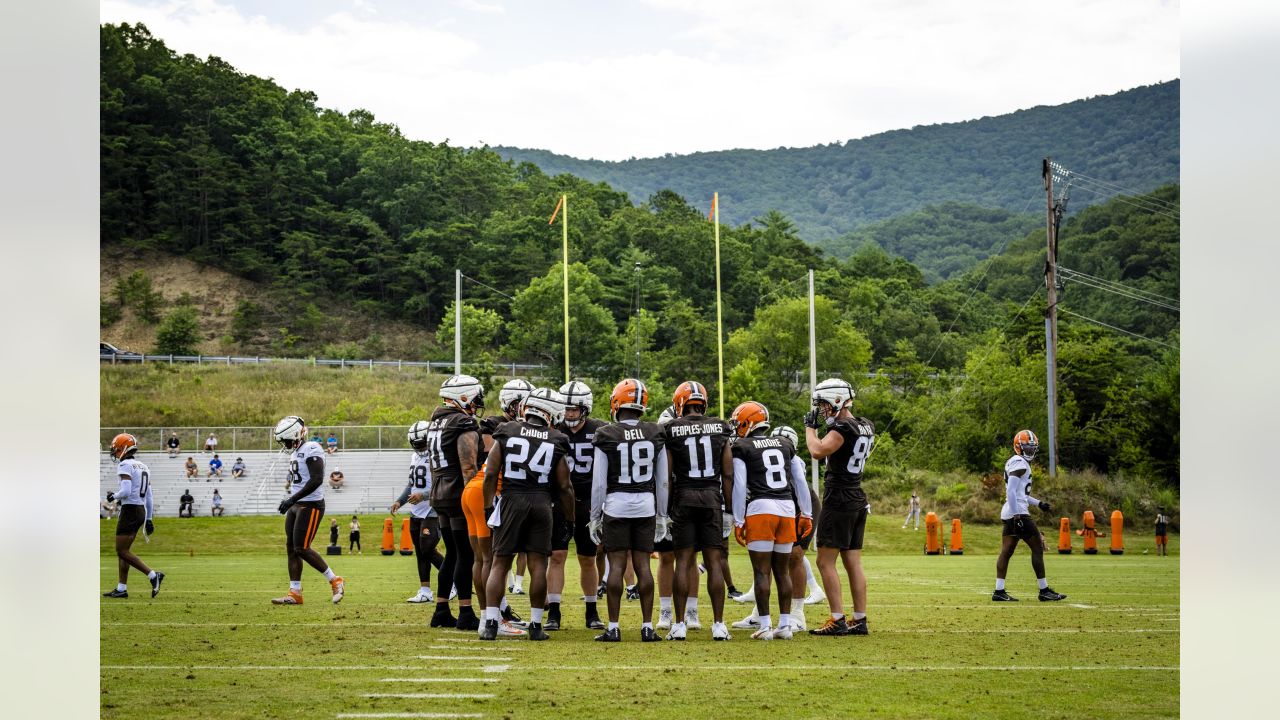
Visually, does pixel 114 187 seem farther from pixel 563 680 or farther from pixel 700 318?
pixel 563 680

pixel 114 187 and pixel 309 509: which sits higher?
pixel 114 187

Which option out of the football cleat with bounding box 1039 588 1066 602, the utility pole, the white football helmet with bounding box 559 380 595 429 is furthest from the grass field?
the utility pole

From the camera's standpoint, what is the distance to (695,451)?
35.9ft

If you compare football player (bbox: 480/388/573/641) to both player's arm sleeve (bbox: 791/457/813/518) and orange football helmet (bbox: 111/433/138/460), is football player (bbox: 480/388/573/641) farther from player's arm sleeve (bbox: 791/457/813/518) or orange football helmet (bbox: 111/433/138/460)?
orange football helmet (bbox: 111/433/138/460)

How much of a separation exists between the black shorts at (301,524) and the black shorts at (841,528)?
208 inches

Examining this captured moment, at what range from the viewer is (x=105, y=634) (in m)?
11.1

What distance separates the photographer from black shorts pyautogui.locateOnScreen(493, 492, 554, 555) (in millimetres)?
10609

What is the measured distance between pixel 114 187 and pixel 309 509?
81.8 m

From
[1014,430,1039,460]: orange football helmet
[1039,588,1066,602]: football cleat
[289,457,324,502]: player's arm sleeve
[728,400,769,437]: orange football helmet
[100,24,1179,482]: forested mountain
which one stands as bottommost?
[1039,588,1066,602]: football cleat

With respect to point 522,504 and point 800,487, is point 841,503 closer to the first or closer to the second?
point 800,487

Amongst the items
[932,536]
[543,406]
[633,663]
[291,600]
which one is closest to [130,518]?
[291,600]

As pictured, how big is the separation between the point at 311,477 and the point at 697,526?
4.69 m
